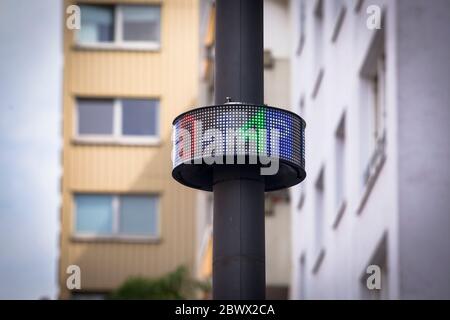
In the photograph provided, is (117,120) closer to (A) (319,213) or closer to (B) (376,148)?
(A) (319,213)

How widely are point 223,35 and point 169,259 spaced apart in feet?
103

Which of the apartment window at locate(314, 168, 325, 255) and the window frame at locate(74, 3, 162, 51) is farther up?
the window frame at locate(74, 3, 162, 51)

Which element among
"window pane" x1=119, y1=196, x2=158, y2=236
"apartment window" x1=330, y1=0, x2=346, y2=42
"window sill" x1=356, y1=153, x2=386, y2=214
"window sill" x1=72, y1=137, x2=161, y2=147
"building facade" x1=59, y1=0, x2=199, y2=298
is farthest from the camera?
"window sill" x1=72, y1=137, x2=161, y2=147

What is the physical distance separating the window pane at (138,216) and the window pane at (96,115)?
209 cm

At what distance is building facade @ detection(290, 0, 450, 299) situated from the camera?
69.8 ft

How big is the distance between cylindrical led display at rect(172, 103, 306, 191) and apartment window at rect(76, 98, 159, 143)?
31841 mm

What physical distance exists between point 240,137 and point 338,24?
18.4m

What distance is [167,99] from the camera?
142 ft

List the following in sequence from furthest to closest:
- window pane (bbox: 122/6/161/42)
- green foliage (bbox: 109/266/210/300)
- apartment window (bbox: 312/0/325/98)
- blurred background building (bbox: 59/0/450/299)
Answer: window pane (bbox: 122/6/161/42) → green foliage (bbox: 109/266/210/300) → apartment window (bbox: 312/0/325/98) → blurred background building (bbox: 59/0/450/299)

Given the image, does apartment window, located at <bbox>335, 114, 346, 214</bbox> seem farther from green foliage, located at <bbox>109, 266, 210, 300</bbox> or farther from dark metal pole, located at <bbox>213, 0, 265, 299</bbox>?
dark metal pole, located at <bbox>213, 0, 265, 299</bbox>

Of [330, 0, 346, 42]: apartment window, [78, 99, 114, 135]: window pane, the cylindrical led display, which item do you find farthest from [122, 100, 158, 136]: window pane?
the cylindrical led display

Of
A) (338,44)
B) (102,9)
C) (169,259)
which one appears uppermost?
(102,9)
